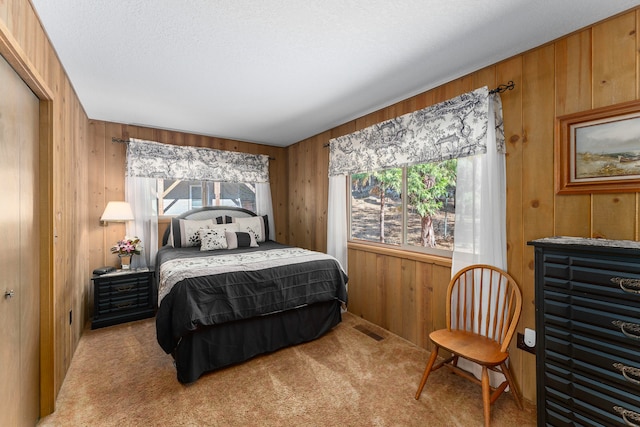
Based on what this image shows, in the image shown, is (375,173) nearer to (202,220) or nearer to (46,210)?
(202,220)

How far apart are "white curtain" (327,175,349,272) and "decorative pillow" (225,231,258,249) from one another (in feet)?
3.50

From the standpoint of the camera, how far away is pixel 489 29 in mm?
1746

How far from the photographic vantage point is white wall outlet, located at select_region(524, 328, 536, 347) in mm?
1932

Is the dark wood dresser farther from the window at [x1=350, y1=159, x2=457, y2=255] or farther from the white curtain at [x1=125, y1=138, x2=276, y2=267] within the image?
the white curtain at [x1=125, y1=138, x2=276, y2=267]

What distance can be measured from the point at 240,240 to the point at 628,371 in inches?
139

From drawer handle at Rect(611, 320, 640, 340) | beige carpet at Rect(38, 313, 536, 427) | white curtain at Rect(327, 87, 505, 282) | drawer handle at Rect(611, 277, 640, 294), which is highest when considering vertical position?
white curtain at Rect(327, 87, 505, 282)

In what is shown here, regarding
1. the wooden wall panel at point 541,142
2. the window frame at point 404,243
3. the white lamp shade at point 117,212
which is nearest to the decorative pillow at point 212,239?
the white lamp shade at point 117,212

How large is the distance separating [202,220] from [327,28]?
3046mm

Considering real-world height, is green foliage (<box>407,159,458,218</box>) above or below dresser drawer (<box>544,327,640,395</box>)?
above

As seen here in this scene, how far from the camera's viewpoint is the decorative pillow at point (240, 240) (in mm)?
3664

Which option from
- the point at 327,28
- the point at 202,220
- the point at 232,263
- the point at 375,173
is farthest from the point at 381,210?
the point at 202,220

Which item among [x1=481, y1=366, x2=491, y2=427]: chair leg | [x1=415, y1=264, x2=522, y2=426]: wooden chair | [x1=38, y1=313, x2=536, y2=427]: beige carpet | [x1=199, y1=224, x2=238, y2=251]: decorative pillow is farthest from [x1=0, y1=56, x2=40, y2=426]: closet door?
[x1=481, y1=366, x2=491, y2=427]: chair leg

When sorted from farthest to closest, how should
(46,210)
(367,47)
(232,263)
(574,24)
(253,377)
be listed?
(232,263) → (253,377) → (367,47) → (46,210) → (574,24)

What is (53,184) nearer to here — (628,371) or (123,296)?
(123,296)
